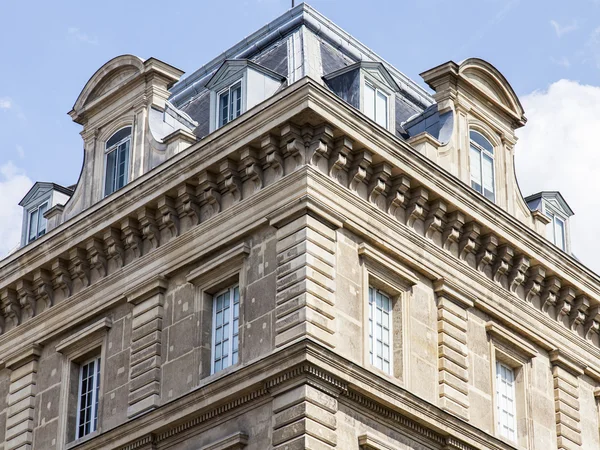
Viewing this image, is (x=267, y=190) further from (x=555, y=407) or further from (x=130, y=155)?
(x=555, y=407)

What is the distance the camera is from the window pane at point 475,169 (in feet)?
139

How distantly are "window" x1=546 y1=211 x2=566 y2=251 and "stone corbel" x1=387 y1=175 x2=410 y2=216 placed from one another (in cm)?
720

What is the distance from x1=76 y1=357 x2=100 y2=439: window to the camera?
132 feet

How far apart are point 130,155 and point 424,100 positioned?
1007 cm

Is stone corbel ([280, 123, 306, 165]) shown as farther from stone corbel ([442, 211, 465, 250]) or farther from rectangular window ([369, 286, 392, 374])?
stone corbel ([442, 211, 465, 250])

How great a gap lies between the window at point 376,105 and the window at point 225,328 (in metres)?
5.85

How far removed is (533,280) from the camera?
139 feet

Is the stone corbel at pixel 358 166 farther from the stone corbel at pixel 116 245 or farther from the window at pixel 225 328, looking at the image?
the stone corbel at pixel 116 245

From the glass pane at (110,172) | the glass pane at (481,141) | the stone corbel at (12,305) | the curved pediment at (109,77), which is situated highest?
the curved pediment at (109,77)

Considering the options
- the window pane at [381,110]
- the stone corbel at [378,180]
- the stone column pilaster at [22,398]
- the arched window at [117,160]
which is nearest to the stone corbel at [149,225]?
the arched window at [117,160]

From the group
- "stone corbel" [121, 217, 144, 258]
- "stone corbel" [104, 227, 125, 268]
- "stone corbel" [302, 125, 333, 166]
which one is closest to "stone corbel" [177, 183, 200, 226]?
"stone corbel" [121, 217, 144, 258]

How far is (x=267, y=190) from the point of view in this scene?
37625 millimetres

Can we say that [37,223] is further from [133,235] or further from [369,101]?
[369,101]

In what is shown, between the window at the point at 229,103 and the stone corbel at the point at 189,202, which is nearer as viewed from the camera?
the stone corbel at the point at 189,202
